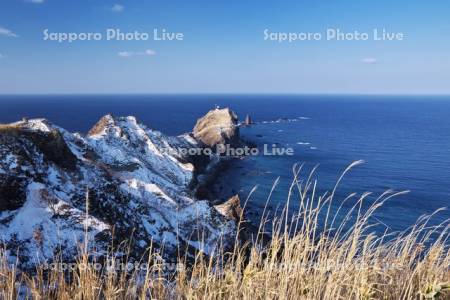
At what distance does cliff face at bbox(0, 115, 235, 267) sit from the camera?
83.6 ft

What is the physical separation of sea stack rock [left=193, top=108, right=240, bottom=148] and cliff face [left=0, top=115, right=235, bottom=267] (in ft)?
181

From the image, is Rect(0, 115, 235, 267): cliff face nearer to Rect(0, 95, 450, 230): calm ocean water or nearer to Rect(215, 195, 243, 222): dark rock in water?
Rect(215, 195, 243, 222): dark rock in water

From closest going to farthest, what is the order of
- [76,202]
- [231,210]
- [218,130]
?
[76,202]
[231,210]
[218,130]

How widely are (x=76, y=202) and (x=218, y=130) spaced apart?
3021 inches

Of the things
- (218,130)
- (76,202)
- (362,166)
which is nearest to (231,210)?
(76,202)

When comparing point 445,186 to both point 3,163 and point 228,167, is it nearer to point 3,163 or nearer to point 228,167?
point 228,167

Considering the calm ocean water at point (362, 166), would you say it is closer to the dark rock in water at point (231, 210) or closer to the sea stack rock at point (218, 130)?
the dark rock in water at point (231, 210)

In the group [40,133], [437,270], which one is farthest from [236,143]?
[437,270]

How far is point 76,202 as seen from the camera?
31.0 metres

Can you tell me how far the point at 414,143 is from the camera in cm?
11994

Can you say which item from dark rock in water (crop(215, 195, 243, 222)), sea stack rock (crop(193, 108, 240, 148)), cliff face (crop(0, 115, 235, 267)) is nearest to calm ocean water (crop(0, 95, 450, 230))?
dark rock in water (crop(215, 195, 243, 222))

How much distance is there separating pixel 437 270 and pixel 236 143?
103426 millimetres

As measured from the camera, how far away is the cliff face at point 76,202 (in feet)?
83.6

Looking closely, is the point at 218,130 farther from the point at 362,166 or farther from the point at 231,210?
the point at 231,210
